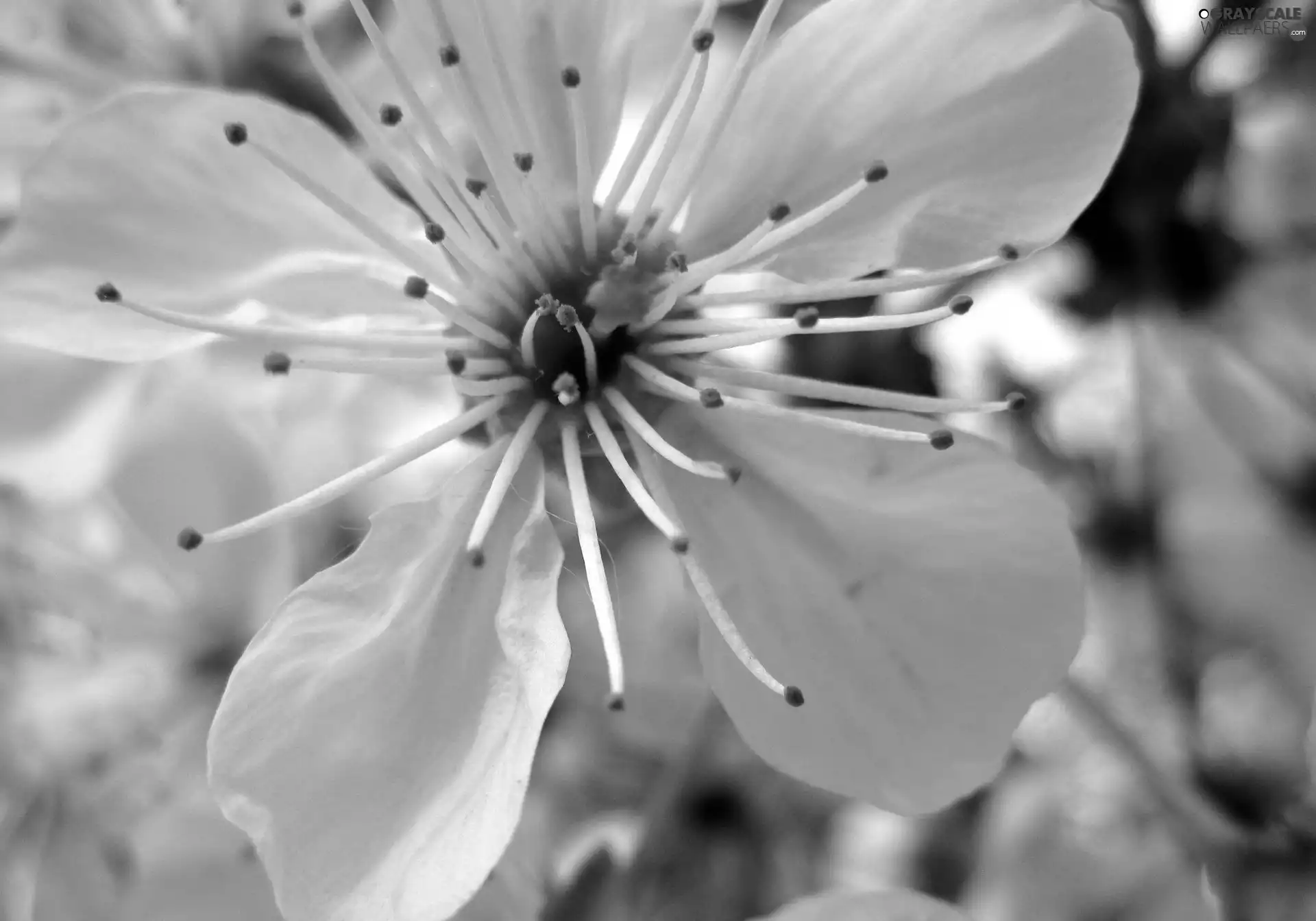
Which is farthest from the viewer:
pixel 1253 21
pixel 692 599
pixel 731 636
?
pixel 1253 21

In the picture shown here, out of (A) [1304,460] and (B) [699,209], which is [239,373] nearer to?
(B) [699,209]

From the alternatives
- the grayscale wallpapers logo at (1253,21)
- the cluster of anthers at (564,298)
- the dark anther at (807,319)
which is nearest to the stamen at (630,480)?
the cluster of anthers at (564,298)

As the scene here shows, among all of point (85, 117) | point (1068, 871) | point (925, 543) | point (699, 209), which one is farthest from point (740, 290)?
point (1068, 871)

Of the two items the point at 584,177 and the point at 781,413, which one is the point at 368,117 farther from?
the point at 781,413

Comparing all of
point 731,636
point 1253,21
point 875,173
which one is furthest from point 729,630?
point 1253,21

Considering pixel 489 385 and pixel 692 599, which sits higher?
pixel 489 385
